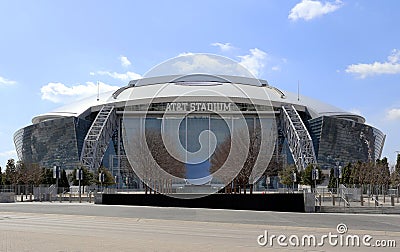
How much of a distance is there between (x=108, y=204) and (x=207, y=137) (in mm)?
50895

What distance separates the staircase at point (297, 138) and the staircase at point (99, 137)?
32.1 metres

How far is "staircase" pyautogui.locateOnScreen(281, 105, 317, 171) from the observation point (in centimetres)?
8742

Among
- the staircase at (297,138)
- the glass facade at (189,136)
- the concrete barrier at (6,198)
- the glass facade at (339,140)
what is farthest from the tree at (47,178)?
the glass facade at (339,140)

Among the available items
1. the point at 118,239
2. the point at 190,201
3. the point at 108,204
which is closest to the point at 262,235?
the point at 118,239

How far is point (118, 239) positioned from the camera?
15.5 metres

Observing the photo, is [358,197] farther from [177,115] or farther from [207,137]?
[177,115]

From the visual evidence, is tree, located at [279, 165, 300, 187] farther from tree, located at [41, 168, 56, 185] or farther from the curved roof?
tree, located at [41, 168, 56, 185]

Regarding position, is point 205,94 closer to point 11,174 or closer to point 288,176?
point 288,176

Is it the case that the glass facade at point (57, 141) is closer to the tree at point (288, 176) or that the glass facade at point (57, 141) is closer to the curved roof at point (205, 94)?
the curved roof at point (205, 94)

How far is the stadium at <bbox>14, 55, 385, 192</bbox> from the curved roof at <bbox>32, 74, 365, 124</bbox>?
0.63 ft

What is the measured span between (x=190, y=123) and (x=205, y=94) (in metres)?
10.1

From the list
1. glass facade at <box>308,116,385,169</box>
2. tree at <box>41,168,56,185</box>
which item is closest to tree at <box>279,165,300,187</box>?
glass facade at <box>308,116,385,169</box>

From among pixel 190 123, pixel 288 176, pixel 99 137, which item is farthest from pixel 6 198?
pixel 190 123

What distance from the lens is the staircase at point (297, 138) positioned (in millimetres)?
87419
